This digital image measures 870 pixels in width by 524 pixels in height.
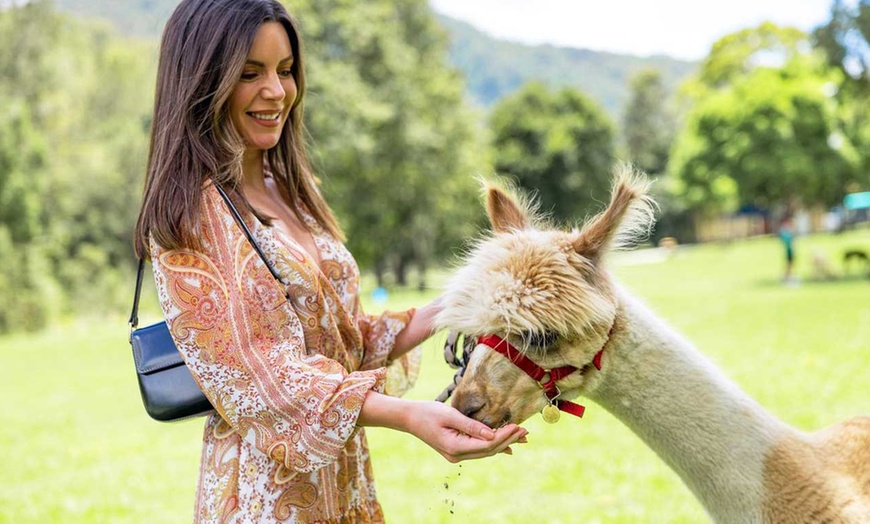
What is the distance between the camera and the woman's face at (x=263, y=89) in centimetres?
219

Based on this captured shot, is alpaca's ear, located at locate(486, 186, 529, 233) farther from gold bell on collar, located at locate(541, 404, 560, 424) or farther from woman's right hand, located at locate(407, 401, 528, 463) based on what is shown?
woman's right hand, located at locate(407, 401, 528, 463)

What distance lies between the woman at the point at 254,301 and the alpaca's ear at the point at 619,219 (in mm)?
565

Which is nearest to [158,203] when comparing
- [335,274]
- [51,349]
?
[335,274]

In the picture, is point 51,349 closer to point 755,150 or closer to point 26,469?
point 26,469

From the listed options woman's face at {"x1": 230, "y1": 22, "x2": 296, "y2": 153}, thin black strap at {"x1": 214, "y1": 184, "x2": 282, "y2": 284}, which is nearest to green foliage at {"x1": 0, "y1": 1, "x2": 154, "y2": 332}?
woman's face at {"x1": 230, "y1": 22, "x2": 296, "y2": 153}

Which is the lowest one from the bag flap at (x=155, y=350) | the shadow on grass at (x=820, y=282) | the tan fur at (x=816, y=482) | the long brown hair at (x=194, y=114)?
the shadow on grass at (x=820, y=282)

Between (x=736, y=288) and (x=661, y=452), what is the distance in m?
20.3

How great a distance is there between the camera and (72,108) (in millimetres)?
34594

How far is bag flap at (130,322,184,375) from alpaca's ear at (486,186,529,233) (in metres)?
0.99

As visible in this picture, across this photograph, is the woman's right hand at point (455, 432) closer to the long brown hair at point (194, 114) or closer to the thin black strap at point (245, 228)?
the thin black strap at point (245, 228)

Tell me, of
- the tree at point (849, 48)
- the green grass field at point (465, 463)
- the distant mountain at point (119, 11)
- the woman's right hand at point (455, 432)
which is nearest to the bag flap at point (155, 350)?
the woman's right hand at point (455, 432)

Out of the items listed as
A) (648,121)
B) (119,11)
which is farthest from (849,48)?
(119,11)

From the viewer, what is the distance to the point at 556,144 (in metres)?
47.6

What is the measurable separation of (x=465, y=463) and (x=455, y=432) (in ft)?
15.5
